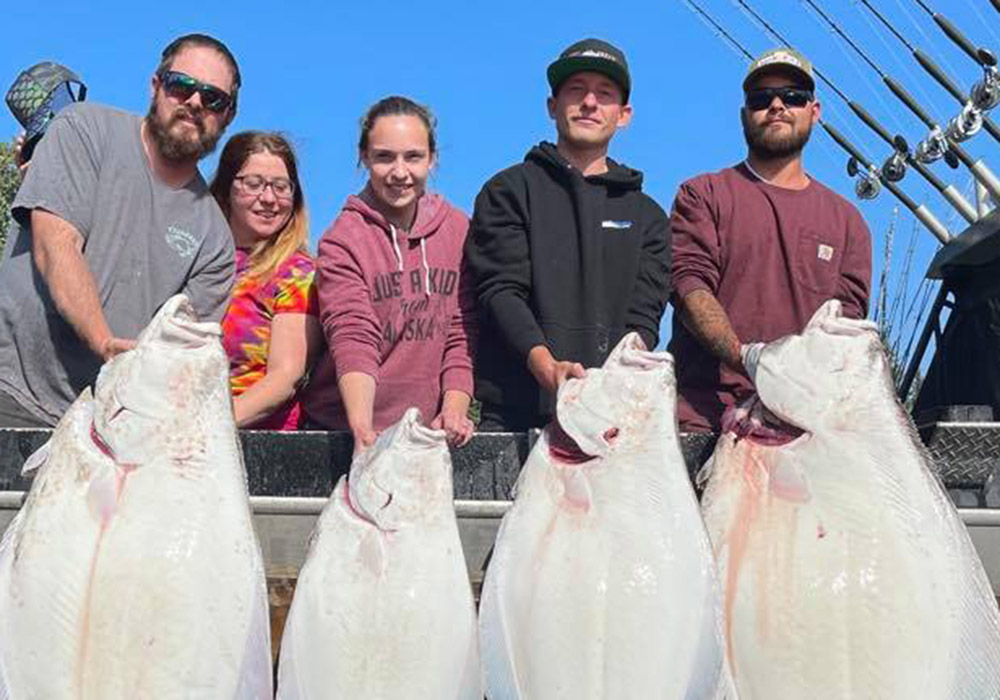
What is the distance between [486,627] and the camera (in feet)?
9.51

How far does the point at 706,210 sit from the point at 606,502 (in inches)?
76.3

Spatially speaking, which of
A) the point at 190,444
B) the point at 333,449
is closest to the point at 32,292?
the point at 333,449

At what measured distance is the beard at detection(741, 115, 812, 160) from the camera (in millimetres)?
4617

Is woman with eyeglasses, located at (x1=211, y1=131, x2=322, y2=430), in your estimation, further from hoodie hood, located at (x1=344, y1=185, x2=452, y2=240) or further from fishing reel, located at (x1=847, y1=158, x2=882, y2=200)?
fishing reel, located at (x1=847, y1=158, x2=882, y2=200)

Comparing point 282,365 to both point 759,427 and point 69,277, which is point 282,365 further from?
point 759,427

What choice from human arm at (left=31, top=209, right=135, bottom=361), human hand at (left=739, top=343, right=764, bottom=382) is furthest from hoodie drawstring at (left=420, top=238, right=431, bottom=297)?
human hand at (left=739, top=343, right=764, bottom=382)

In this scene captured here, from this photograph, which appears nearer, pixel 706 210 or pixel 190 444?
pixel 190 444

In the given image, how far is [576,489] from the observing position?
117 inches

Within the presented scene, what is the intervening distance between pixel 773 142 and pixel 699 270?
61 cm

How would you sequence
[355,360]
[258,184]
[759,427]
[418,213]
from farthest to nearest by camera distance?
[258,184], [418,213], [355,360], [759,427]

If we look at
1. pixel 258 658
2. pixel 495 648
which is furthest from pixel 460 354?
pixel 258 658

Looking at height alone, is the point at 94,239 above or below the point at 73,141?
below

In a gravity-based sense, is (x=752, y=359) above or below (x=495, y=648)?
above

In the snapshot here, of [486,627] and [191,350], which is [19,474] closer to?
[191,350]
